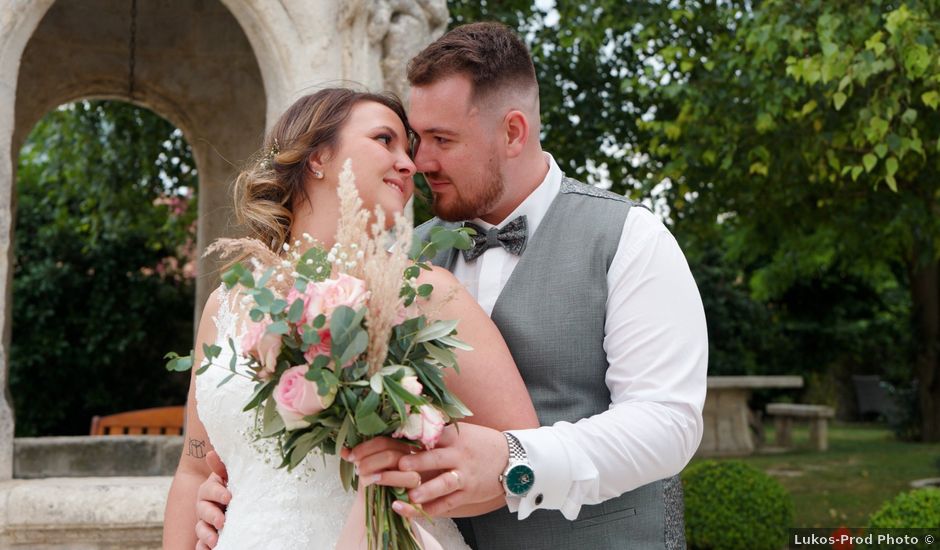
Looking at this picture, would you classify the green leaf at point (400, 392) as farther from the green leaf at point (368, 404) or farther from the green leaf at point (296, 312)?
the green leaf at point (296, 312)

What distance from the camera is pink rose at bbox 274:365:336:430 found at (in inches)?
67.7

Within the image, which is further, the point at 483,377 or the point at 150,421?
the point at 150,421

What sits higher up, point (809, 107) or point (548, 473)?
point (809, 107)

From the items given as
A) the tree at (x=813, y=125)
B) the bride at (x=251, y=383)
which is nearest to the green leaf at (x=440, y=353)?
the bride at (x=251, y=383)

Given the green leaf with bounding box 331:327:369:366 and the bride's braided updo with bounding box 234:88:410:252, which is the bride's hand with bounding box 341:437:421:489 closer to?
the green leaf with bounding box 331:327:369:366

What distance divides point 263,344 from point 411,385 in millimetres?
271

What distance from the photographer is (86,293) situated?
38.1ft

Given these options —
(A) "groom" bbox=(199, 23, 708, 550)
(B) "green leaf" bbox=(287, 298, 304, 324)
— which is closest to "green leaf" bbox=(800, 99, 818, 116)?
(A) "groom" bbox=(199, 23, 708, 550)

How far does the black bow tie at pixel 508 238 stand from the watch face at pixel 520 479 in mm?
647

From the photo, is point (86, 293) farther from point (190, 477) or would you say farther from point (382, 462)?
point (382, 462)

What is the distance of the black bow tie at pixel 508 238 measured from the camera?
2.44 m

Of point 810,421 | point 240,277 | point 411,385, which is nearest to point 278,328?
point 240,277

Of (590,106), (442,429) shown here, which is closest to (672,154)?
(590,106)

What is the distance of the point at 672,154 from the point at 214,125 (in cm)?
311
